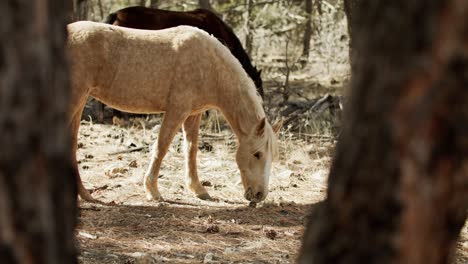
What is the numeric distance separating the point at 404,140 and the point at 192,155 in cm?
609

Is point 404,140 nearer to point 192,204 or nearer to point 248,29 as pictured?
point 192,204

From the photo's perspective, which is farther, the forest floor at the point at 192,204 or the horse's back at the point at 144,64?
the horse's back at the point at 144,64

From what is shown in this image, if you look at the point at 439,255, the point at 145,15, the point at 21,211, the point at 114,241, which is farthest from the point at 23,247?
the point at 145,15


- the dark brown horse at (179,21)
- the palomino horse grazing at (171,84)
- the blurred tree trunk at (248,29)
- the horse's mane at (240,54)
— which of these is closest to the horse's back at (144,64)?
the palomino horse grazing at (171,84)

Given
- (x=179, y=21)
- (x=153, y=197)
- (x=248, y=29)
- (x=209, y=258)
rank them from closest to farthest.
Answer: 1. (x=209, y=258)
2. (x=153, y=197)
3. (x=179, y=21)
4. (x=248, y=29)

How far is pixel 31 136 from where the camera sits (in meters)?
1.77

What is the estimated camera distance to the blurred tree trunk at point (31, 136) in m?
1.75

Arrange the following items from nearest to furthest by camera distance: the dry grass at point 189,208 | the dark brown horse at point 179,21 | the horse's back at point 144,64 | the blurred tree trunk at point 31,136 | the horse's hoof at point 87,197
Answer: the blurred tree trunk at point 31,136
the dry grass at point 189,208
the horse's back at point 144,64
the horse's hoof at point 87,197
the dark brown horse at point 179,21

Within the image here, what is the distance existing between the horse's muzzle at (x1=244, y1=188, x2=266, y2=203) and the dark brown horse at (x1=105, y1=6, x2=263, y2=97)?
4.10 metres

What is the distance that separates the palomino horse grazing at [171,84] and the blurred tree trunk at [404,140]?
17.2ft

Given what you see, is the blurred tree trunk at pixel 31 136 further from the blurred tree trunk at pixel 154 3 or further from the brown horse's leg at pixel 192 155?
the blurred tree trunk at pixel 154 3

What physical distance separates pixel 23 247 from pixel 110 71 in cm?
548

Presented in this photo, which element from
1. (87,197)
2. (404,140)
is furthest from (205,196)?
(404,140)

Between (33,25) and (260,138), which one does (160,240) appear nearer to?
(260,138)
